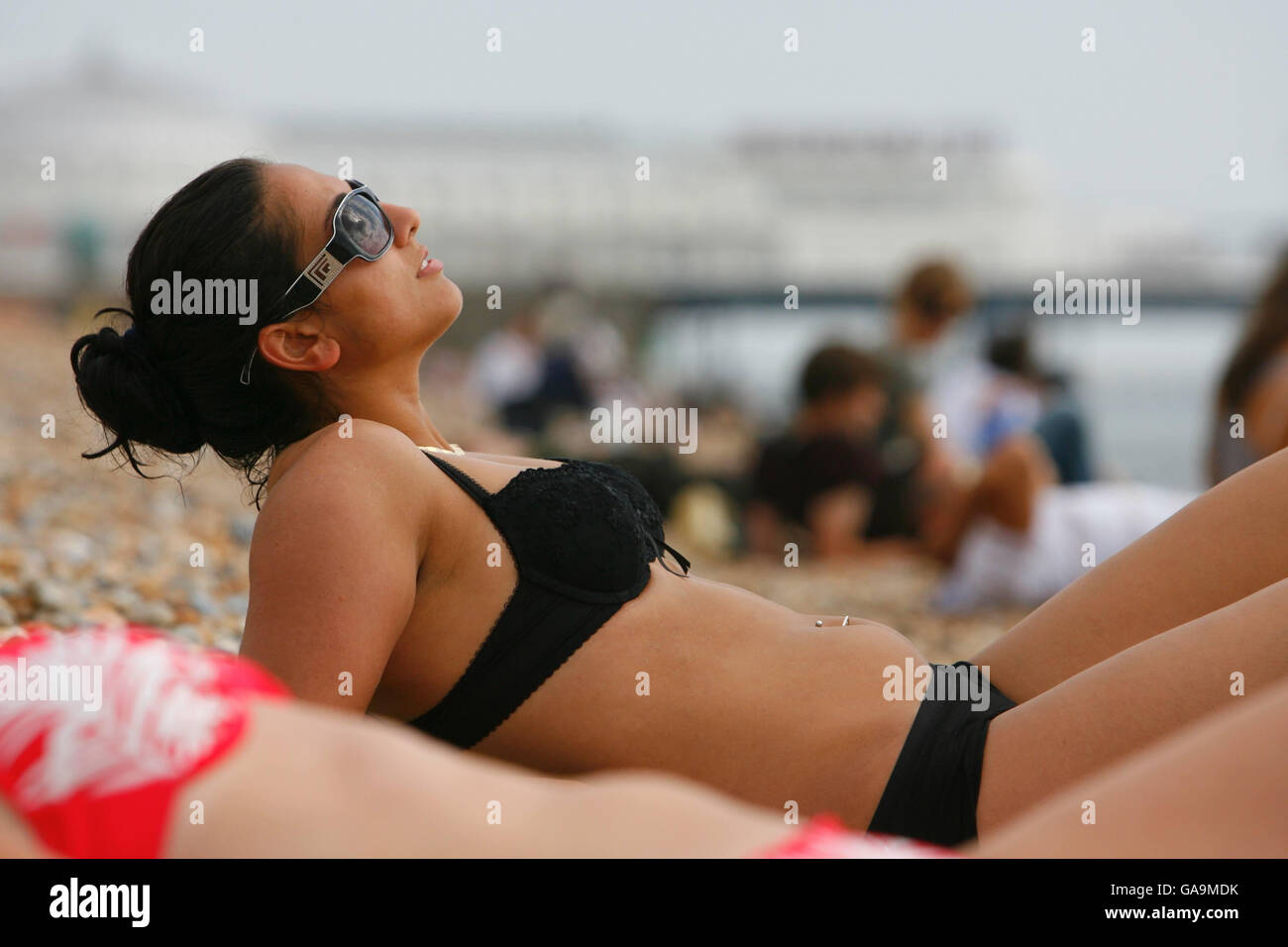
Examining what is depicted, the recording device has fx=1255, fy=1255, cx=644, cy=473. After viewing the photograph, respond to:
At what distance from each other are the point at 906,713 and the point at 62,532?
340cm

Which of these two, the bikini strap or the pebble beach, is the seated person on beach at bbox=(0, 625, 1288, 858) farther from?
the pebble beach

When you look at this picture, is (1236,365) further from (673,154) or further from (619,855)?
(673,154)

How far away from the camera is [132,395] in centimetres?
186

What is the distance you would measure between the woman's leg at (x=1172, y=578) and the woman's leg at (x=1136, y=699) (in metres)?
0.24

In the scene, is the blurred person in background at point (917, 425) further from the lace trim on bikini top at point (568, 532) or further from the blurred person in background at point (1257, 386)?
the lace trim on bikini top at point (568, 532)

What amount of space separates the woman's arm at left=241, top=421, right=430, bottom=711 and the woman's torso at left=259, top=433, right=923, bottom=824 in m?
0.08

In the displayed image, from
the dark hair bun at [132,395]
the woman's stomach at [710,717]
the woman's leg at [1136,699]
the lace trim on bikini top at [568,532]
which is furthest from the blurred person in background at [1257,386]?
the dark hair bun at [132,395]

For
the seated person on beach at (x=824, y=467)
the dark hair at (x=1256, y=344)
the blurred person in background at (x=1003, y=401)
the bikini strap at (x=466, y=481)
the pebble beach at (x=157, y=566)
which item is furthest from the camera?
the seated person on beach at (x=824, y=467)

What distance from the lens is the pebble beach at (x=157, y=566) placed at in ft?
9.59

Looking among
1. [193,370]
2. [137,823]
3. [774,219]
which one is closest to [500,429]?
[193,370]

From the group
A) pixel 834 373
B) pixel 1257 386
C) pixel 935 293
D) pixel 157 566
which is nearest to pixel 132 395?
pixel 157 566

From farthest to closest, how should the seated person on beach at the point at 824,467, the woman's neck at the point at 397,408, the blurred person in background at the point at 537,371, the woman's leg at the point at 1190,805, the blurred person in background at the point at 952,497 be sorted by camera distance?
the blurred person in background at the point at 537,371 < the seated person on beach at the point at 824,467 < the blurred person in background at the point at 952,497 < the woman's neck at the point at 397,408 < the woman's leg at the point at 1190,805

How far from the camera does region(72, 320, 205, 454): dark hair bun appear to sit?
6.11 feet
